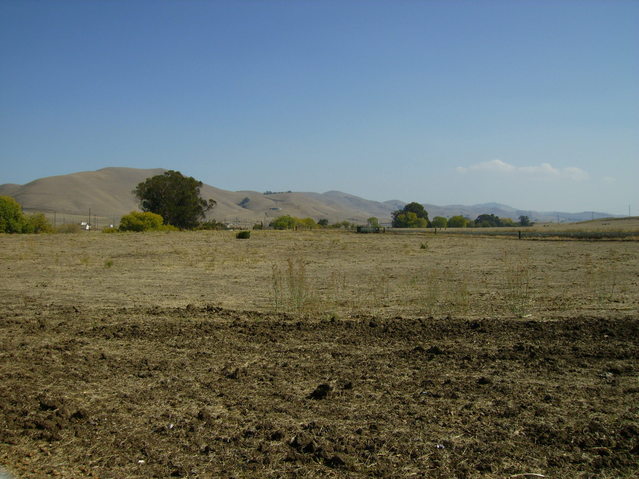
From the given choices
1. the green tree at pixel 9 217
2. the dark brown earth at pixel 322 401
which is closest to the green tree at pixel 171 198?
the green tree at pixel 9 217

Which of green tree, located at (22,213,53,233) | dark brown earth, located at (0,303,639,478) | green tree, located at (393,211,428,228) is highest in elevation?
green tree, located at (393,211,428,228)

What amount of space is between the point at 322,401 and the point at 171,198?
79774 millimetres

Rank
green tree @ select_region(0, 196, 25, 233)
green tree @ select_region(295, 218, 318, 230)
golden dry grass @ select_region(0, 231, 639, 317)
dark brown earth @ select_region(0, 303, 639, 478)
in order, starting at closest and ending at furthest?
dark brown earth @ select_region(0, 303, 639, 478) → golden dry grass @ select_region(0, 231, 639, 317) → green tree @ select_region(0, 196, 25, 233) → green tree @ select_region(295, 218, 318, 230)

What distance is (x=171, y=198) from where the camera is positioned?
3223 inches

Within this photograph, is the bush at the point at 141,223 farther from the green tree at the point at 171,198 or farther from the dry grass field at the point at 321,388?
the dry grass field at the point at 321,388

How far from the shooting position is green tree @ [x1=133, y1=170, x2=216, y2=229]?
81938 millimetres

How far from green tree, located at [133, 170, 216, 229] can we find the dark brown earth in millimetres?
74887

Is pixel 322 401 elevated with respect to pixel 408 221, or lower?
lower

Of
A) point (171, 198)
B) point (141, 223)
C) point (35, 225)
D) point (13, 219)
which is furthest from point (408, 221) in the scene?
point (13, 219)

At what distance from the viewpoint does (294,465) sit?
4.41 meters

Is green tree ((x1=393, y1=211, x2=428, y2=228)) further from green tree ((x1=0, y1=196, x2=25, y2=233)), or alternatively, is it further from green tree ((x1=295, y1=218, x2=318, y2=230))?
green tree ((x1=0, y1=196, x2=25, y2=233))

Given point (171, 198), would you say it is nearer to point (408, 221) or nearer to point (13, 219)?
point (13, 219)

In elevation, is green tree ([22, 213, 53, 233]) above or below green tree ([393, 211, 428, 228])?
below

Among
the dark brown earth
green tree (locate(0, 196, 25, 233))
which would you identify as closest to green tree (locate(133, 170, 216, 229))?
green tree (locate(0, 196, 25, 233))
